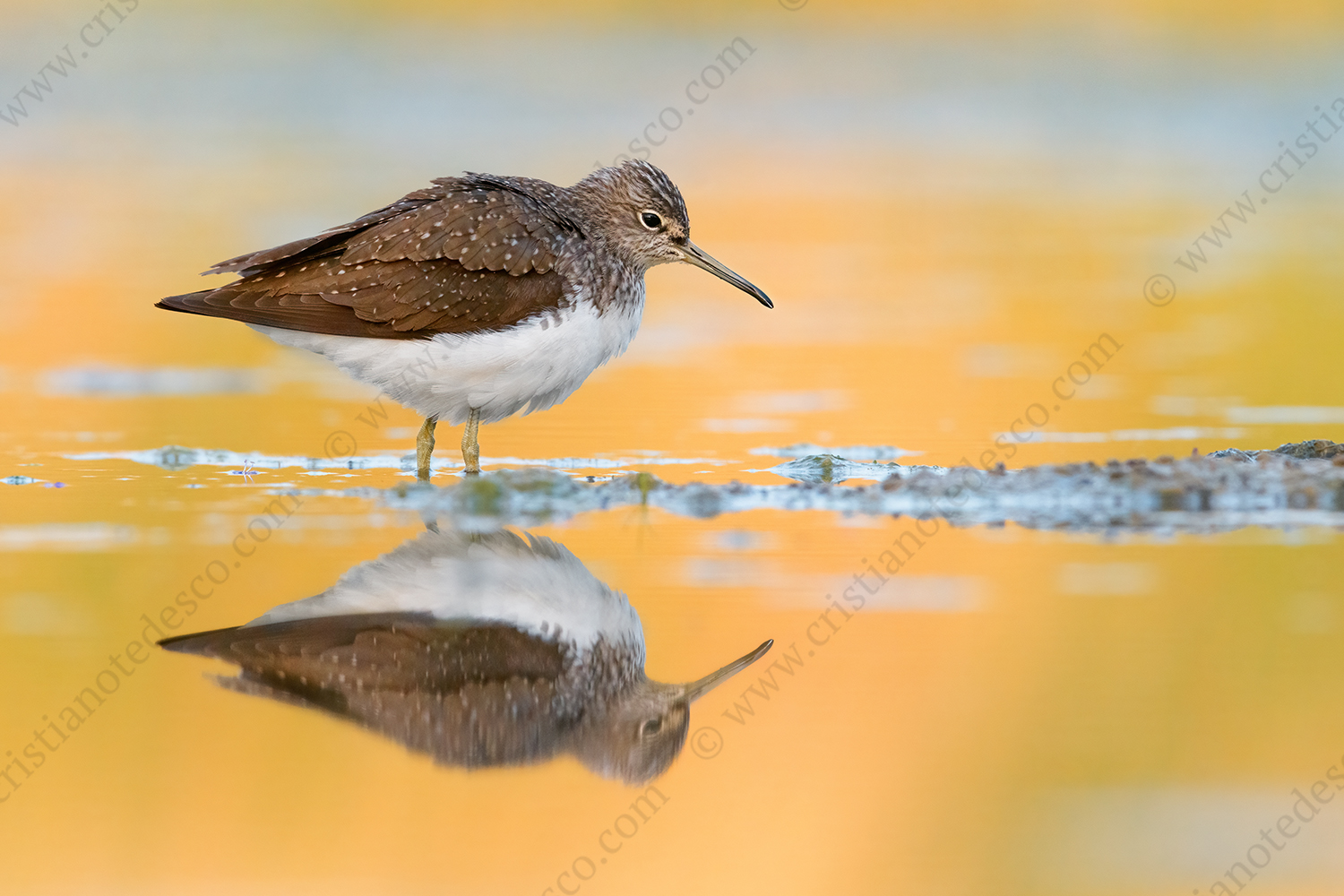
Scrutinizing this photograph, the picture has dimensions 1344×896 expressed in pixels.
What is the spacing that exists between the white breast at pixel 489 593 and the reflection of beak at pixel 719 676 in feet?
1.08

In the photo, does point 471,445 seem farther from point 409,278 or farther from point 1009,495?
point 1009,495

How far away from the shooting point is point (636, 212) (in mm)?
10273

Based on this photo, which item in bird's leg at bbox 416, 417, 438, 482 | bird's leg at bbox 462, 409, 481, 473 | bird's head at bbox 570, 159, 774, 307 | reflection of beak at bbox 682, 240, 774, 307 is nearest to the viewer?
bird's leg at bbox 462, 409, 481, 473

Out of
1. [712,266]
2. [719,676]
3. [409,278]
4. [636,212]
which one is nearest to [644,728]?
[719,676]

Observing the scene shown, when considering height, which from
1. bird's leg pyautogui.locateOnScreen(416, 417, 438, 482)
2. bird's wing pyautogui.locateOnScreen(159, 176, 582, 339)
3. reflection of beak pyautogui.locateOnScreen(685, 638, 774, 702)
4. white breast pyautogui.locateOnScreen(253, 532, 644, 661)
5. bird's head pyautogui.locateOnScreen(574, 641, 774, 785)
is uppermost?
bird's wing pyautogui.locateOnScreen(159, 176, 582, 339)

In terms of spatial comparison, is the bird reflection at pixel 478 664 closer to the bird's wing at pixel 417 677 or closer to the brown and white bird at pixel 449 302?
the bird's wing at pixel 417 677

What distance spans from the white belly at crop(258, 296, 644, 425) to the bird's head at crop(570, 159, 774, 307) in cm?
95

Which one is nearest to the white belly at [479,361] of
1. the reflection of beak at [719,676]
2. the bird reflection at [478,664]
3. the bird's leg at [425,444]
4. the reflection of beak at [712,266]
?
the bird's leg at [425,444]

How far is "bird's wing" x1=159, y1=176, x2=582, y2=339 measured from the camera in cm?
901

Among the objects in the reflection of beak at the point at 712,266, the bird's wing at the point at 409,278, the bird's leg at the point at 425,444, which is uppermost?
the reflection of beak at the point at 712,266

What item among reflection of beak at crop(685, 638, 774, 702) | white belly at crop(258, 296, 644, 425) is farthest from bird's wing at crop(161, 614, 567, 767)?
white belly at crop(258, 296, 644, 425)

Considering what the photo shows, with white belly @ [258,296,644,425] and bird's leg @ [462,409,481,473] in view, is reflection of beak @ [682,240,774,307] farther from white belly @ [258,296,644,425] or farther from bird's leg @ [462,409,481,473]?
bird's leg @ [462,409,481,473]

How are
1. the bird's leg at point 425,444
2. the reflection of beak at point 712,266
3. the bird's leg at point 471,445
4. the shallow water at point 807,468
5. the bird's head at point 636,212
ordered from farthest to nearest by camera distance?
the reflection of beak at point 712,266 < the bird's head at point 636,212 < the bird's leg at point 425,444 < the bird's leg at point 471,445 < the shallow water at point 807,468

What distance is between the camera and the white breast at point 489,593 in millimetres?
6527
